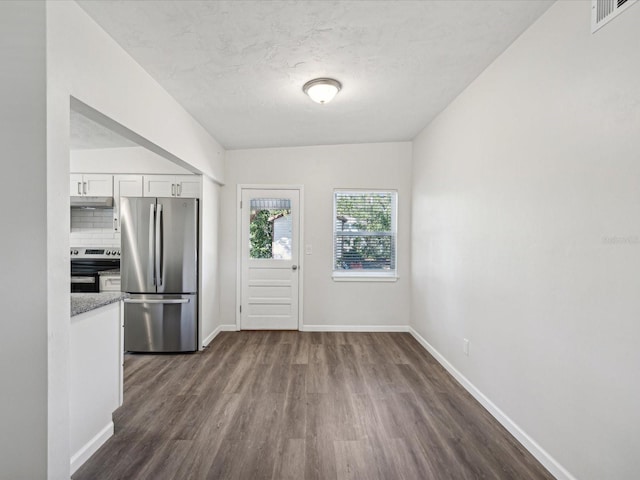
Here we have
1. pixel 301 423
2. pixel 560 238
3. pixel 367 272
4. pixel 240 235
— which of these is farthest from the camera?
pixel 367 272

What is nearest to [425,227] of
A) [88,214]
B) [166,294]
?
[166,294]

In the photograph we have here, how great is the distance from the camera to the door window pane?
423 centimetres

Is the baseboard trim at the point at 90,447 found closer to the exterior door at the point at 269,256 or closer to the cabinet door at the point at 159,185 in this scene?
the exterior door at the point at 269,256

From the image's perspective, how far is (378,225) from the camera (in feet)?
14.0

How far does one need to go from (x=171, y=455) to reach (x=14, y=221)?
1541mm

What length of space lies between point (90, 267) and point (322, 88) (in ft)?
10.9

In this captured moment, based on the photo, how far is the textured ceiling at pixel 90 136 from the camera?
112 inches

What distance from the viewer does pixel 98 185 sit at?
3576 millimetres

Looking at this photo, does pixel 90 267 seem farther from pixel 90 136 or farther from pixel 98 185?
pixel 90 136

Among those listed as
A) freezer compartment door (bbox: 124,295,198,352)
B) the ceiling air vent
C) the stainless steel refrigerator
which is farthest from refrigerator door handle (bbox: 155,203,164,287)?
the ceiling air vent

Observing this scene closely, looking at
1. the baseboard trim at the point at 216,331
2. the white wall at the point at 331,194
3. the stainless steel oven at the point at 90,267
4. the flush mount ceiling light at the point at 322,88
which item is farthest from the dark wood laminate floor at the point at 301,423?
the flush mount ceiling light at the point at 322,88

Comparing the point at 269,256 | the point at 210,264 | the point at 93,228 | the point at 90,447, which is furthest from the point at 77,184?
the point at 90,447

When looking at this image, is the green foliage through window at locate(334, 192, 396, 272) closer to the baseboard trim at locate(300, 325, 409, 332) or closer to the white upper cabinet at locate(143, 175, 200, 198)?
the baseboard trim at locate(300, 325, 409, 332)

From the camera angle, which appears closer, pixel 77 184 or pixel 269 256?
pixel 77 184
